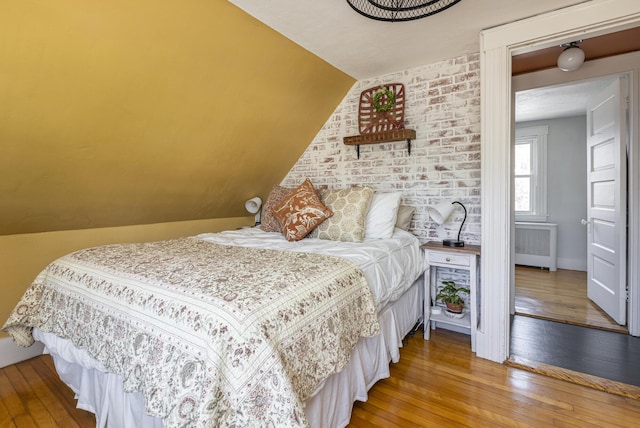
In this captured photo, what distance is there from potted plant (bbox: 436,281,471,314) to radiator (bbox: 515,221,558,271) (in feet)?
9.83

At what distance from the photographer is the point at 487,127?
7.26 feet

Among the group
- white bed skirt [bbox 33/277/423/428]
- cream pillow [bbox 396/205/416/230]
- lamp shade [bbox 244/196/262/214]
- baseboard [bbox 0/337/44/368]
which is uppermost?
lamp shade [bbox 244/196/262/214]

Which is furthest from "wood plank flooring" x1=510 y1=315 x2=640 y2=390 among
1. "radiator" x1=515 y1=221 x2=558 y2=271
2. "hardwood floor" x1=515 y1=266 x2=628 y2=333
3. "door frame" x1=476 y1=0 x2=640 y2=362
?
"radiator" x1=515 y1=221 x2=558 y2=271

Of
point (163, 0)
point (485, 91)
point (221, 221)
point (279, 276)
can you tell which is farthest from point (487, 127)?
point (221, 221)

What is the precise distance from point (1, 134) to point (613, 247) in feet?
14.8

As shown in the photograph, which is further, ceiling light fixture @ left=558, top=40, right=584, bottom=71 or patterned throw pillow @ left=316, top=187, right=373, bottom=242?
patterned throw pillow @ left=316, top=187, right=373, bottom=242

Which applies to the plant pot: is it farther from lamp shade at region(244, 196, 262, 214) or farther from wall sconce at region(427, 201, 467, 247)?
lamp shade at region(244, 196, 262, 214)

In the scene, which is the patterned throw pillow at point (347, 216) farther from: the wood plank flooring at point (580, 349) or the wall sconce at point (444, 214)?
the wood plank flooring at point (580, 349)

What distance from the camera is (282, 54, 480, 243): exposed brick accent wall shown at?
261 centimetres

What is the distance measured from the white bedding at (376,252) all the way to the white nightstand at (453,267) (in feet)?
0.38

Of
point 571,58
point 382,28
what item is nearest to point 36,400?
point 382,28

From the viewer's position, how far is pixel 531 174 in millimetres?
5020

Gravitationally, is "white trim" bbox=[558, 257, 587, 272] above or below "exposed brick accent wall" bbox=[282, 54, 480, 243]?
below

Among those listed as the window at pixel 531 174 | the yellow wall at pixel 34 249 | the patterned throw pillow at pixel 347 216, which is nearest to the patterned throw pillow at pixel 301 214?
the patterned throw pillow at pixel 347 216
